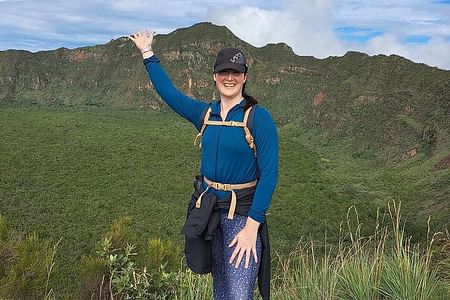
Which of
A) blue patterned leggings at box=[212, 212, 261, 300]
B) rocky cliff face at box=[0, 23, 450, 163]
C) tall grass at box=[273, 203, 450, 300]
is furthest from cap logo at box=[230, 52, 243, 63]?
rocky cliff face at box=[0, 23, 450, 163]

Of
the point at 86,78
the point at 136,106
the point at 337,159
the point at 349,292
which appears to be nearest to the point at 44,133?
the point at 337,159

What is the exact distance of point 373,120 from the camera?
122 feet

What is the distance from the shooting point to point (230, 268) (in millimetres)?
2438

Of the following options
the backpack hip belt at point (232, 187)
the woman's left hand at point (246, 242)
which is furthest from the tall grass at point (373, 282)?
the backpack hip belt at point (232, 187)

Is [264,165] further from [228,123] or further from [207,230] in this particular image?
[207,230]

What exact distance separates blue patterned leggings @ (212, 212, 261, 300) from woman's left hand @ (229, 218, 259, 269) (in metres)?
0.03

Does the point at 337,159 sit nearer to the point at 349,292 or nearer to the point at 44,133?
the point at 44,133

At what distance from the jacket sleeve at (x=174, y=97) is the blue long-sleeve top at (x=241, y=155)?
18 millimetres

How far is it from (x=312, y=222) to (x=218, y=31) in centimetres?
6821

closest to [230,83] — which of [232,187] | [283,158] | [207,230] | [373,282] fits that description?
[232,187]

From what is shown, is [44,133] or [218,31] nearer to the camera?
[44,133]

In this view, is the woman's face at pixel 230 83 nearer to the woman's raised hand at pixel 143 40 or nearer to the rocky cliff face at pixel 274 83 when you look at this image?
the woman's raised hand at pixel 143 40

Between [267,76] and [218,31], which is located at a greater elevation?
[218,31]

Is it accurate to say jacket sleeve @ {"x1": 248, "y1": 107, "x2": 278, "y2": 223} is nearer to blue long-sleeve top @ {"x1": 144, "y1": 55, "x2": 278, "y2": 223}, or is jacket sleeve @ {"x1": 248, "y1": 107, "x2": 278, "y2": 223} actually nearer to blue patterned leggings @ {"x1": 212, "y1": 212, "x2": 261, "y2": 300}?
blue long-sleeve top @ {"x1": 144, "y1": 55, "x2": 278, "y2": 223}
